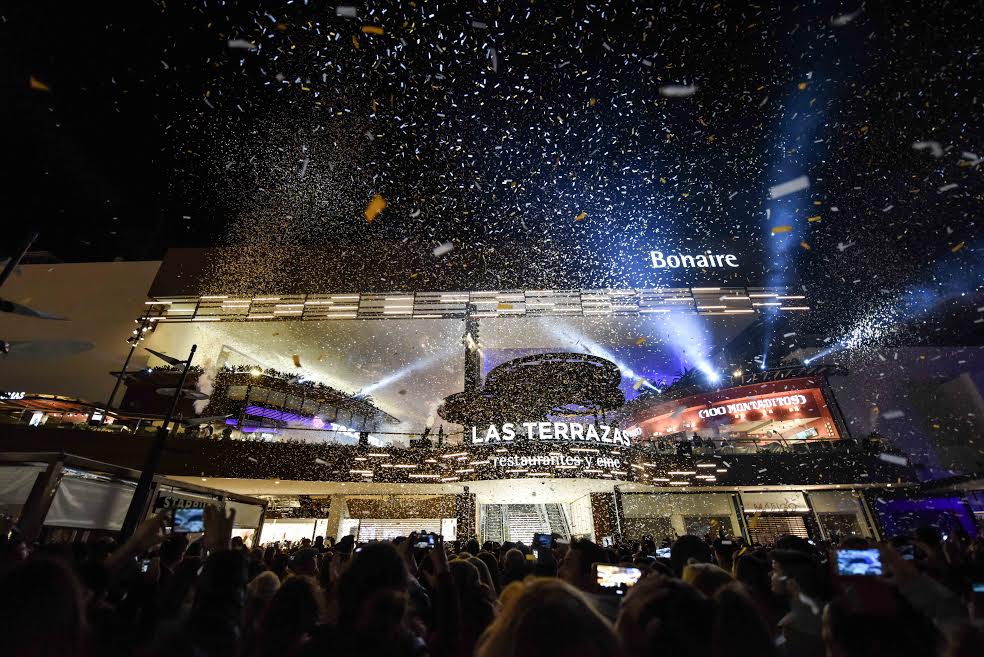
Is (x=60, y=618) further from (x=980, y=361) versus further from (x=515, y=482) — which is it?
(x=980, y=361)

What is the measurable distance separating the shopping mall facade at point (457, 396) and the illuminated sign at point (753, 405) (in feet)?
2.72

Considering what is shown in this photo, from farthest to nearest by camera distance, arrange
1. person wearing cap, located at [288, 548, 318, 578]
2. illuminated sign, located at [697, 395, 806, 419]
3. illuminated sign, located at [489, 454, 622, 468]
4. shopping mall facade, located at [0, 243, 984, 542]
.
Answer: illuminated sign, located at [697, 395, 806, 419] < illuminated sign, located at [489, 454, 622, 468] < shopping mall facade, located at [0, 243, 984, 542] < person wearing cap, located at [288, 548, 318, 578]

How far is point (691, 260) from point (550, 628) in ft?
56.5

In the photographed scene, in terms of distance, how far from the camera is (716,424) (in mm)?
28641


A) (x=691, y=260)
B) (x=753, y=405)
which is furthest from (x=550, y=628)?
(x=753, y=405)

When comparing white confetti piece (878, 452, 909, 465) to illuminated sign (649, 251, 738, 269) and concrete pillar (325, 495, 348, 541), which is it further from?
concrete pillar (325, 495, 348, 541)

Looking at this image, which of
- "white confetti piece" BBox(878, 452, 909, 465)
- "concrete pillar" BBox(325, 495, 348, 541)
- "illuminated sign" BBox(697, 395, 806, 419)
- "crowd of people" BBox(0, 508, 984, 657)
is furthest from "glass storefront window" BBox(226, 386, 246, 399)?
"white confetti piece" BBox(878, 452, 909, 465)

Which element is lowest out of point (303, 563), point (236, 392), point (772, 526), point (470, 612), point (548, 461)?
point (470, 612)

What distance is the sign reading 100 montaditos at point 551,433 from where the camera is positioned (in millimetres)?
18125

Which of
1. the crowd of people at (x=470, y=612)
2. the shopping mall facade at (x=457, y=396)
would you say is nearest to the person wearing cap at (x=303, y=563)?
the crowd of people at (x=470, y=612)

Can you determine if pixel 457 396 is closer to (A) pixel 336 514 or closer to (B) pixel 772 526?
(A) pixel 336 514

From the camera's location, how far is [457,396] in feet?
62.6

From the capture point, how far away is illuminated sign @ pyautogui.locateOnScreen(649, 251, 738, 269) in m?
15.9

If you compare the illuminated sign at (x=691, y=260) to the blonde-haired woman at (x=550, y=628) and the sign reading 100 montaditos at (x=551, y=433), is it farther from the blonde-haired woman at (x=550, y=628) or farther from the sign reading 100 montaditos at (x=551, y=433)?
the blonde-haired woman at (x=550, y=628)
